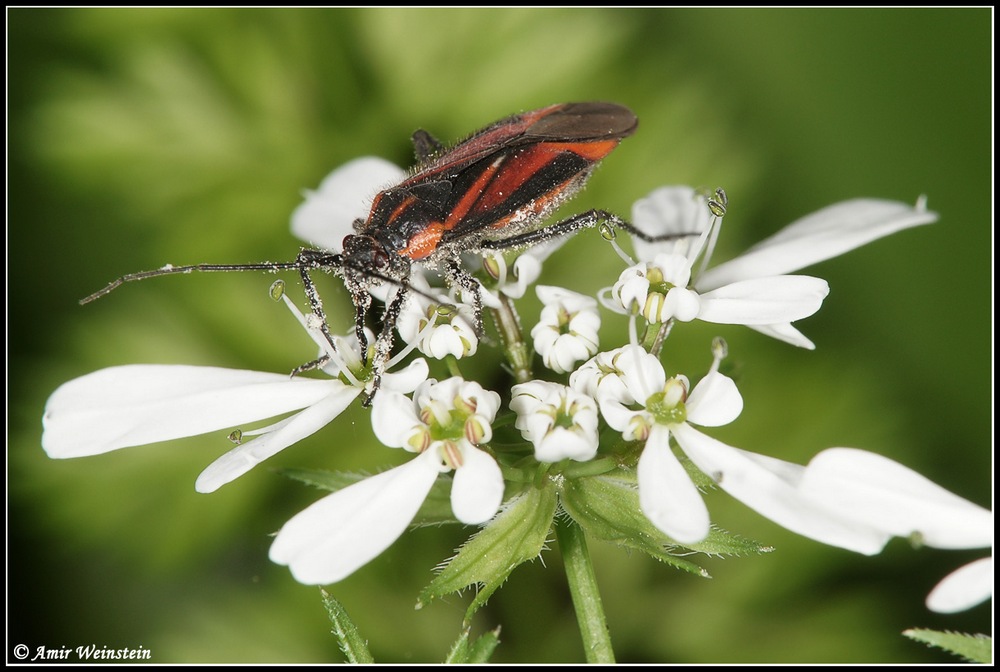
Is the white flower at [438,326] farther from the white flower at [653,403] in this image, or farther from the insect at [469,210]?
the white flower at [653,403]

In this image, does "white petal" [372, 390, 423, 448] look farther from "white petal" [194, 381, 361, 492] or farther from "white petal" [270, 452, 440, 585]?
"white petal" [194, 381, 361, 492]

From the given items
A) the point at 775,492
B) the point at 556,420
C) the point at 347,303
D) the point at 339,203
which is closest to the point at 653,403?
the point at 556,420

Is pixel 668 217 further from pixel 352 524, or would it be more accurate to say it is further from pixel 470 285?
pixel 352 524

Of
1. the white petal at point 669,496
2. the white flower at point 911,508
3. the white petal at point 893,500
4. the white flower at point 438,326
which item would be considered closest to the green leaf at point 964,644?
the white flower at point 911,508

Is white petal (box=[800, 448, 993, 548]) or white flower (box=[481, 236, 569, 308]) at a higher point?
white flower (box=[481, 236, 569, 308])

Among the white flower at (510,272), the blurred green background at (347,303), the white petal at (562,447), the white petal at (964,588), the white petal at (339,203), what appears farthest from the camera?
the blurred green background at (347,303)

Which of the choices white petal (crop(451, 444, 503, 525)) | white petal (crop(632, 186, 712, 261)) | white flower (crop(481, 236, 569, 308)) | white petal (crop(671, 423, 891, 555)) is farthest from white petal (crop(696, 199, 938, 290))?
white petal (crop(451, 444, 503, 525))
